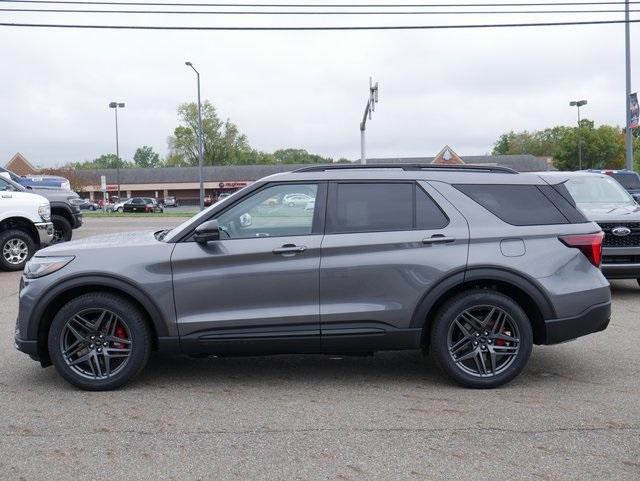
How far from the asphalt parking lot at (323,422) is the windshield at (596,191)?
4885 mm

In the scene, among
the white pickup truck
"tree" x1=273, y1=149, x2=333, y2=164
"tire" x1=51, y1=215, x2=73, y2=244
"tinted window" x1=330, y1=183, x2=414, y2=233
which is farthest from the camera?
"tree" x1=273, y1=149, x2=333, y2=164

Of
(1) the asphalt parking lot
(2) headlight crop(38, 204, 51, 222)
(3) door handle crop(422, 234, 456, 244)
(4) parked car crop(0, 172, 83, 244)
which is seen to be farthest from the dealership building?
(3) door handle crop(422, 234, 456, 244)

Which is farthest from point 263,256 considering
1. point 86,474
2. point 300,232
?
point 86,474

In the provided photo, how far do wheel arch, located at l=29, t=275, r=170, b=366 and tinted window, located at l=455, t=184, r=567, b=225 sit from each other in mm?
2565

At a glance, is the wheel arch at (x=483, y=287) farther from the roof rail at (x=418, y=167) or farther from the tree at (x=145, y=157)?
the tree at (x=145, y=157)

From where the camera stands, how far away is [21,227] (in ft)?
43.6

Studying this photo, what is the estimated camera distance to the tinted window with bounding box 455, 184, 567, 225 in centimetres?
535

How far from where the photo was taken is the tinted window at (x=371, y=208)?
5.27m

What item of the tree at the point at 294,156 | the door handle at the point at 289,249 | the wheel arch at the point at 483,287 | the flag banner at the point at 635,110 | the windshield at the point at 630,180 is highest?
the tree at the point at 294,156

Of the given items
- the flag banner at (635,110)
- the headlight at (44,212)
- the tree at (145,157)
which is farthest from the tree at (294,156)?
the headlight at (44,212)

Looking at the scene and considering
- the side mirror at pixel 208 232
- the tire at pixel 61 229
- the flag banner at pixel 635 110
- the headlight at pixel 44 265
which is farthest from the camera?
the flag banner at pixel 635 110

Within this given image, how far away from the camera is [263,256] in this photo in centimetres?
514

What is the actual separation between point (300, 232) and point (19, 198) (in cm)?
983

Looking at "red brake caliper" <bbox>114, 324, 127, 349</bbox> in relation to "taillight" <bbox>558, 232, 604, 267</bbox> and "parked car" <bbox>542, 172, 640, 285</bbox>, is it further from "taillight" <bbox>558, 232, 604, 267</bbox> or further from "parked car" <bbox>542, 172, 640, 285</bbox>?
"parked car" <bbox>542, 172, 640, 285</bbox>
